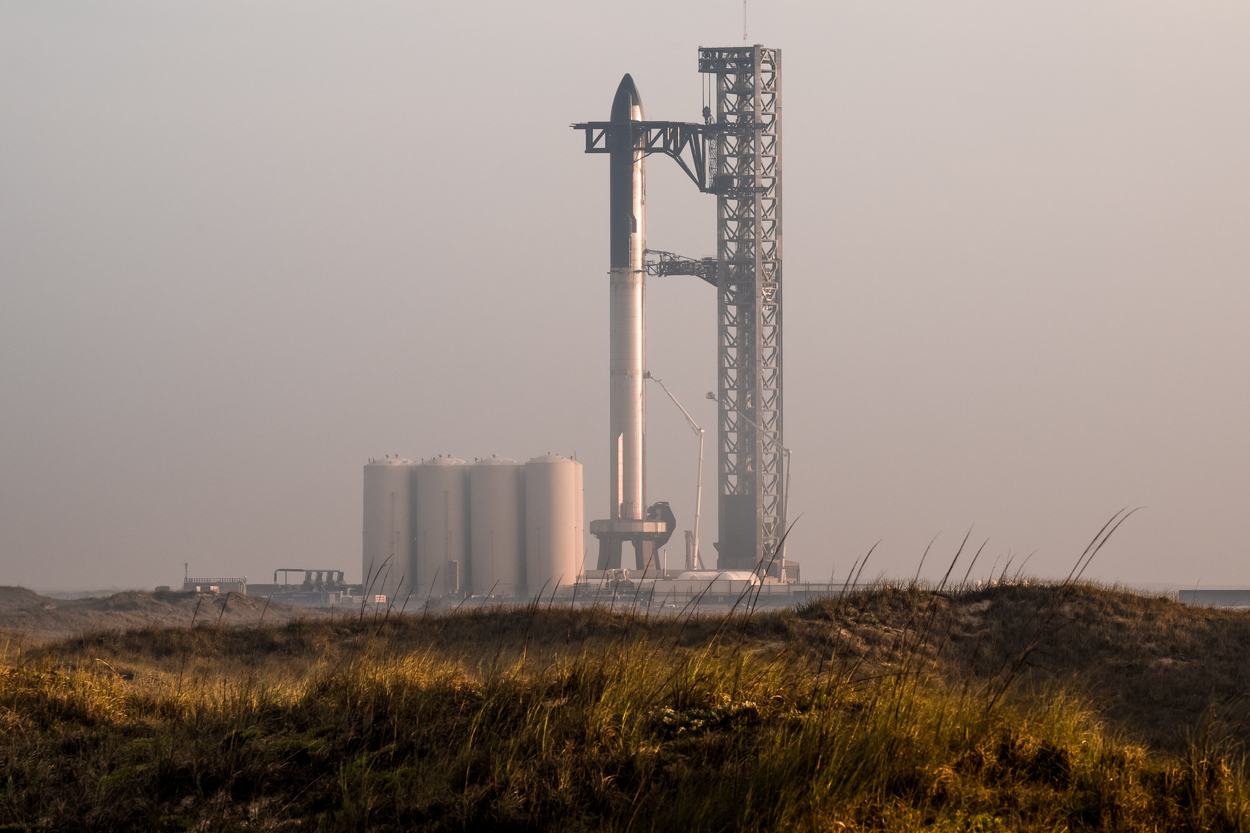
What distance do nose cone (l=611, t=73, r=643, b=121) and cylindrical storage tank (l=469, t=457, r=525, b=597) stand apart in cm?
3756

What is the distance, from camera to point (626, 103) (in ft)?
360

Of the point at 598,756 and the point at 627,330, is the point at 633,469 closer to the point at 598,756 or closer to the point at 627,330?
the point at 627,330

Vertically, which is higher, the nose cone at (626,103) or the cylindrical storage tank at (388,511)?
the nose cone at (626,103)

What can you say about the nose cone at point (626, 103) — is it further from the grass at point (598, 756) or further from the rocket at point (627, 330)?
the grass at point (598, 756)

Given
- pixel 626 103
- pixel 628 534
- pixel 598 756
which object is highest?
pixel 626 103

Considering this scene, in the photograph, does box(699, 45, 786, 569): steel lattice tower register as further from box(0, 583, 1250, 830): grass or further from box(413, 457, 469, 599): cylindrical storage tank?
box(0, 583, 1250, 830): grass

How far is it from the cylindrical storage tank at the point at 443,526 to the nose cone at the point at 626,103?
3930cm

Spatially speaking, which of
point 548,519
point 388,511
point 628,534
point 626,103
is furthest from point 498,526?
point 626,103

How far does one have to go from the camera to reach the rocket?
10212cm

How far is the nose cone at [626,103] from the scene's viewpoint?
10894 centimetres

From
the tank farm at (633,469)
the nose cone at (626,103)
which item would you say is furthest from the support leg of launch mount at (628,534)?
the nose cone at (626,103)

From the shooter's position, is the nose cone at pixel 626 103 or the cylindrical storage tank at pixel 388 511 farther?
the nose cone at pixel 626 103

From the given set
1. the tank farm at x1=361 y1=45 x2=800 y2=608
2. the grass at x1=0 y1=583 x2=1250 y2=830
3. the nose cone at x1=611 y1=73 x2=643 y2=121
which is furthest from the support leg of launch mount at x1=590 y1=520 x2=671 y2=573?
the grass at x1=0 y1=583 x2=1250 y2=830

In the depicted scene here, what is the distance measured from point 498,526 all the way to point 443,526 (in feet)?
16.6
